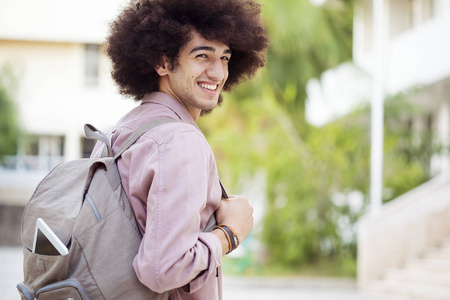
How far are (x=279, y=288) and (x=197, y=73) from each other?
9806 mm

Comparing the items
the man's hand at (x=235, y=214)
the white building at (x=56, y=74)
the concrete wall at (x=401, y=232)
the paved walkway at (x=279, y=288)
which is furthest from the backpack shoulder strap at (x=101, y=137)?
the white building at (x=56, y=74)

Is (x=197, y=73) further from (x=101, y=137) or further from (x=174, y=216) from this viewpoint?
(x=174, y=216)

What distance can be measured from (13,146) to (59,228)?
22.1 meters

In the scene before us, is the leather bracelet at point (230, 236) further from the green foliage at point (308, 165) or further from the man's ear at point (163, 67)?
the green foliage at point (308, 165)

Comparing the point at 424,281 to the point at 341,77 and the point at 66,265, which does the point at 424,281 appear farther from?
the point at 66,265

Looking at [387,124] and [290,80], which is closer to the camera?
[387,124]

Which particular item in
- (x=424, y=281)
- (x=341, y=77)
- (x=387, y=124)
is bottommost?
(x=424, y=281)

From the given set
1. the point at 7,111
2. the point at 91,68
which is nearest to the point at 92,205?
the point at 7,111

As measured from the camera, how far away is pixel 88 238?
1764mm

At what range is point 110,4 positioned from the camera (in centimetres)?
2339

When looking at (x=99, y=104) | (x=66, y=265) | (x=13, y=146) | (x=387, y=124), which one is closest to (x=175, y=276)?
(x=66, y=265)

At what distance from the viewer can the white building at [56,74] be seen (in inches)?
953

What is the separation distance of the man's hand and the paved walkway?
837cm

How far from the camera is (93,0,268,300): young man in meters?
1.72
